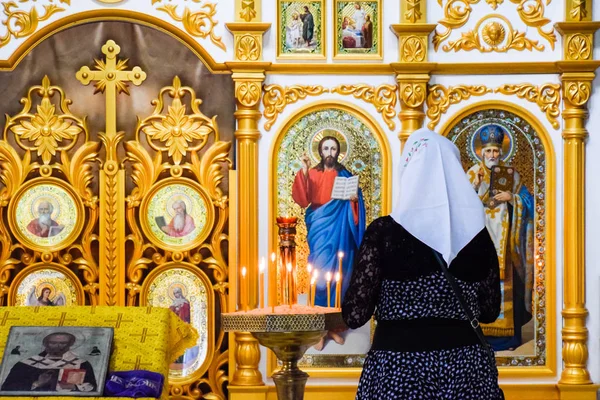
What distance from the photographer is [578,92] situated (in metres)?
7.56

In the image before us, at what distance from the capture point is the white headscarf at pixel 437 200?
388cm

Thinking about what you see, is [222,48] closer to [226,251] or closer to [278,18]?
[278,18]

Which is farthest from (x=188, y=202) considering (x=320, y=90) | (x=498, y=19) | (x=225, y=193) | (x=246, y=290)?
(x=498, y=19)

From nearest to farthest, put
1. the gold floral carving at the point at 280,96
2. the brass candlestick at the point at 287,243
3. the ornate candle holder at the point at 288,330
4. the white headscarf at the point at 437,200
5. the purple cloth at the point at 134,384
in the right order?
the white headscarf at the point at 437,200 → the purple cloth at the point at 134,384 → the ornate candle holder at the point at 288,330 → the brass candlestick at the point at 287,243 → the gold floral carving at the point at 280,96

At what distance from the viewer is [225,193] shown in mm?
7625

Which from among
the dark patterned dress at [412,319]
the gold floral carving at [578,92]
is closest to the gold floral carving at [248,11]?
the gold floral carving at [578,92]

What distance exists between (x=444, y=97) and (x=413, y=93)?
9.6 inches

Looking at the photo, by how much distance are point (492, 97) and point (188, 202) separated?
223 cm

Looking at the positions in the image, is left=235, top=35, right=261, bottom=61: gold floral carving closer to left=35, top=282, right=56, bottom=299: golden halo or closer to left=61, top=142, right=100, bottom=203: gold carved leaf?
left=61, top=142, right=100, bottom=203: gold carved leaf

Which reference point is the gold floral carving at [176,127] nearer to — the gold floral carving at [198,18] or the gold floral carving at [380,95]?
the gold floral carving at [198,18]

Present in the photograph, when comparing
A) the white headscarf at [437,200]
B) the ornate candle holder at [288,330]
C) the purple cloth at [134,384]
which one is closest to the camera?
the white headscarf at [437,200]

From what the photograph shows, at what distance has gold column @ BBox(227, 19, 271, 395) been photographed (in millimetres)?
7535

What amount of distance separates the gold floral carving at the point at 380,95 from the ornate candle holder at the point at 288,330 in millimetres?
2058

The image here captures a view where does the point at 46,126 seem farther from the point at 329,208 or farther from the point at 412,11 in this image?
the point at 412,11
